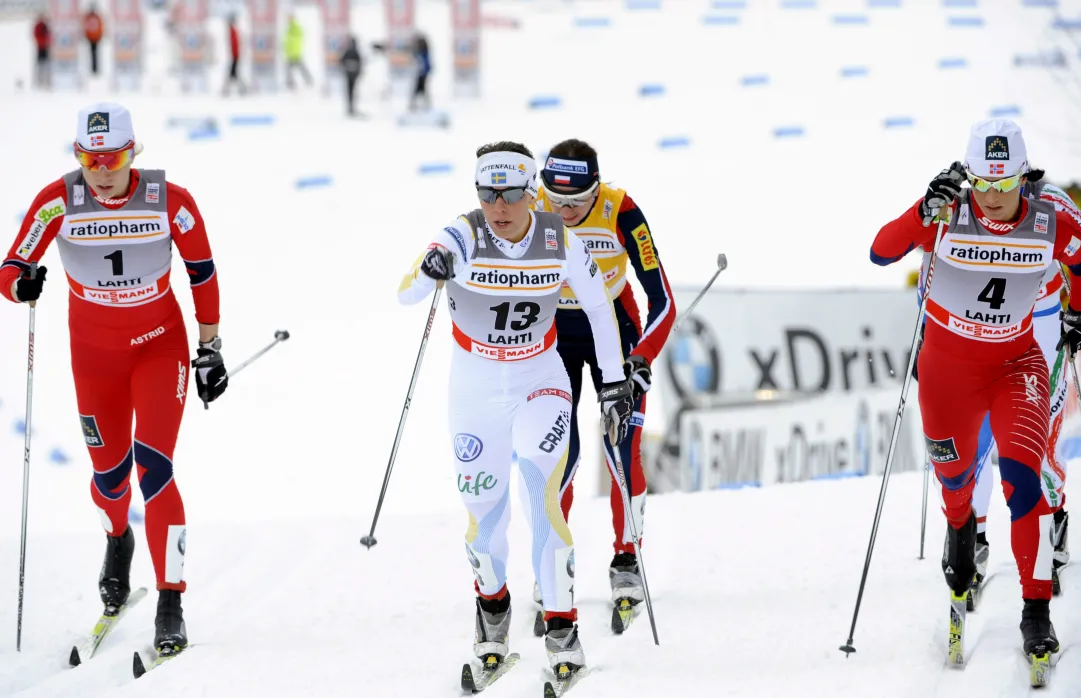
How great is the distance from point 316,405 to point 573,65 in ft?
55.2

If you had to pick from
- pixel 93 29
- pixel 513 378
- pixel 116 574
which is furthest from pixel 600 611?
pixel 93 29

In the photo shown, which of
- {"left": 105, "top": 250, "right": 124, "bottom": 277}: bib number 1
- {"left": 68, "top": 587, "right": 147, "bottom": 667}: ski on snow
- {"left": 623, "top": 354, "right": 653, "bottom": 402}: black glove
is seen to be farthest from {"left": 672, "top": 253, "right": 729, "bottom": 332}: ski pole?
{"left": 68, "top": 587, "right": 147, "bottom": 667}: ski on snow

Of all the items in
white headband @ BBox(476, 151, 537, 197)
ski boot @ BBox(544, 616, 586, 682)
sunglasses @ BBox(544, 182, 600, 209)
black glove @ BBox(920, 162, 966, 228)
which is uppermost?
white headband @ BBox(476, 151, 537, 197)

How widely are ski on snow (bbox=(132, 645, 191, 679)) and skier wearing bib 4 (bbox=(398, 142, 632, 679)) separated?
65.7 inches

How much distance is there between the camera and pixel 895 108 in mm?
26359

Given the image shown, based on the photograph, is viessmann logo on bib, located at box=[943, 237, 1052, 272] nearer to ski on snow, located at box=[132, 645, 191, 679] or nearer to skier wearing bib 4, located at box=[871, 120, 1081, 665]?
skier wearing bib 4, located at box=[871, 120, 1081, 665]

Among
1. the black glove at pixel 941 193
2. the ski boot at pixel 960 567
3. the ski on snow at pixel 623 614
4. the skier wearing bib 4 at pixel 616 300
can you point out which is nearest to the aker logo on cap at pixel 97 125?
the skier wearing bib 4 at pixel 616 300

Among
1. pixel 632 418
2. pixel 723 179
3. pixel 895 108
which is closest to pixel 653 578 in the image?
pixel 632 418

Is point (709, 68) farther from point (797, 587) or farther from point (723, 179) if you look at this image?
point (797, 587)

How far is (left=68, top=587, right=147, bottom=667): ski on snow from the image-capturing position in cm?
661

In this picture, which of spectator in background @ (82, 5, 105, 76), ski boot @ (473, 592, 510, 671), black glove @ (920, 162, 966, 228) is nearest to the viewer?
black glove @ (920, 162, 966, 228)

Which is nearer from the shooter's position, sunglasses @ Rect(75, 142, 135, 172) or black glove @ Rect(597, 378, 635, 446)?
black glove @ Rect(597, 378, 635, 446)

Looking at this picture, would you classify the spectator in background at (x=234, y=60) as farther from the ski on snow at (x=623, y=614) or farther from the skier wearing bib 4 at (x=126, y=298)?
the ski on snow at (x=623, y=614)

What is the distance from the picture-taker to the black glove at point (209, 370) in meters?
6.77
